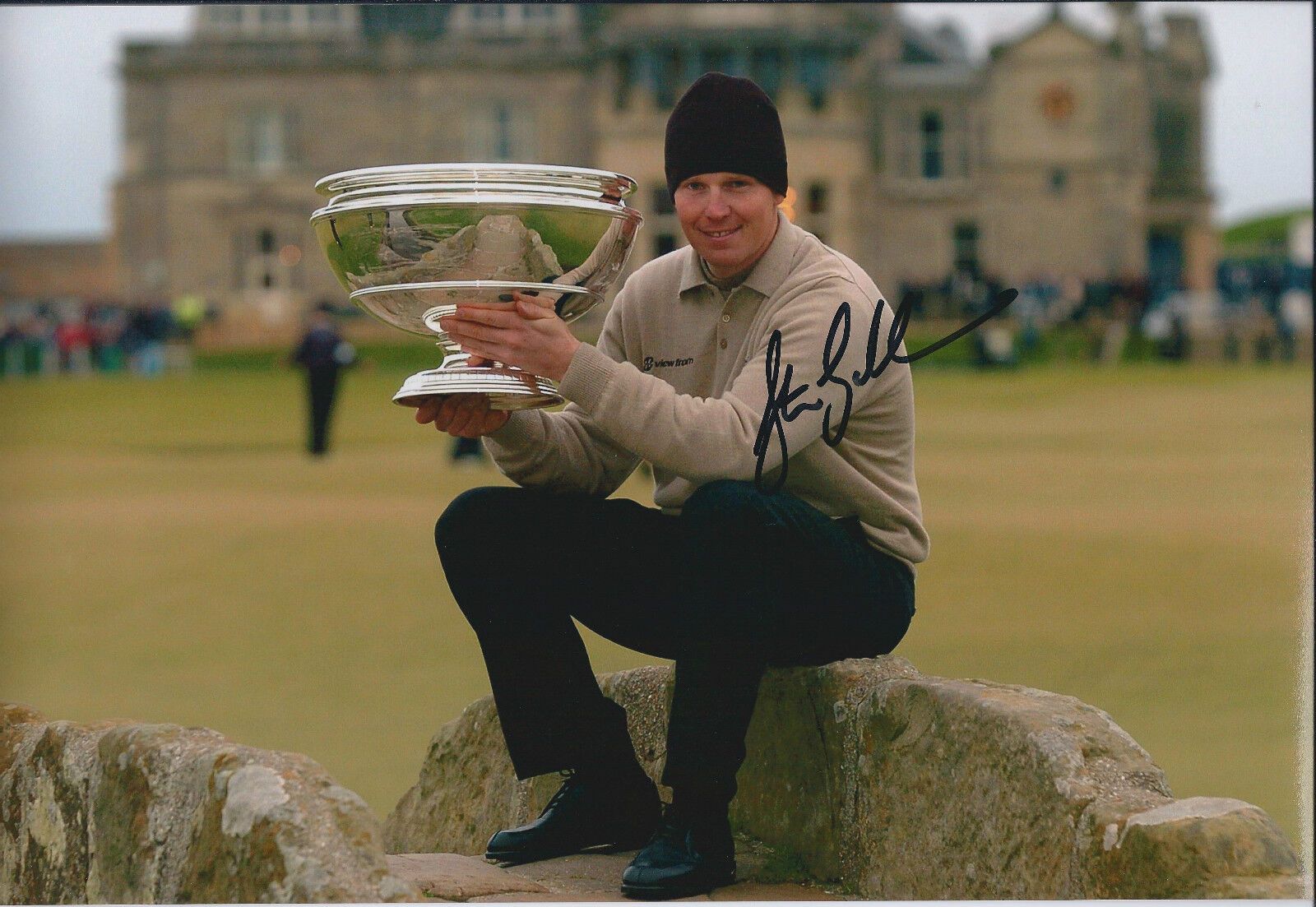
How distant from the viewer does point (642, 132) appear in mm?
42719

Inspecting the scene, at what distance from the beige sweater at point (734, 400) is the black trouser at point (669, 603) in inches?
2.2

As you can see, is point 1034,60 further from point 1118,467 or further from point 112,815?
point 112,815

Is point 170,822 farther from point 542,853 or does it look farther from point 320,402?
point 320,402

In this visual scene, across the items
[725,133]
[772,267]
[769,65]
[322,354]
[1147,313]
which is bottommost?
[772,267]

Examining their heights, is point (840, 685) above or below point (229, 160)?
below

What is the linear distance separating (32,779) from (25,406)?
1867 cm

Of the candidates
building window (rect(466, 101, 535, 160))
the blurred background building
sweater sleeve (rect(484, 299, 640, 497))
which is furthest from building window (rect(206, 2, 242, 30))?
sweater sleeve (rect(484, 299, 640, 497))

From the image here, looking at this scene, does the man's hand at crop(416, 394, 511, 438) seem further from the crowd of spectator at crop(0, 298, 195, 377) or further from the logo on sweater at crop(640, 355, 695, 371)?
the crowd of spectator at crop(0, 298, 195, 377)

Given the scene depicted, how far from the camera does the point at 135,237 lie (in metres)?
43.6

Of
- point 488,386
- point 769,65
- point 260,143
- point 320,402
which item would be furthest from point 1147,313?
point 488,386

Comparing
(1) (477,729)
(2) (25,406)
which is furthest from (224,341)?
(1) (477,729)
